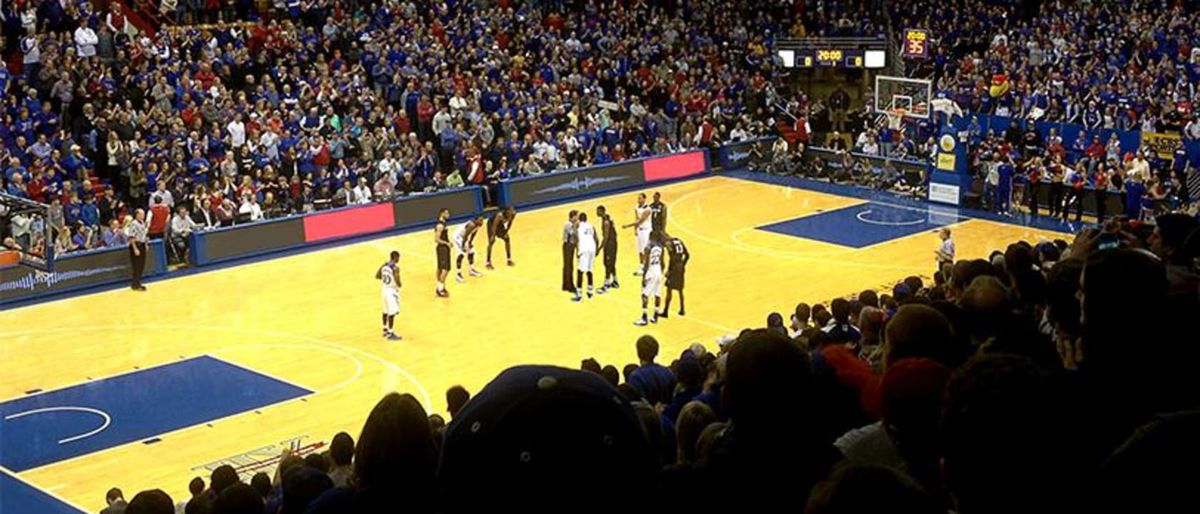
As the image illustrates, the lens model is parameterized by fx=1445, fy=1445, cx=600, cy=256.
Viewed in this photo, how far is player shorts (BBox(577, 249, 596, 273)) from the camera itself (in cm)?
2678

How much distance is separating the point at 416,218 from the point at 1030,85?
17798 mm

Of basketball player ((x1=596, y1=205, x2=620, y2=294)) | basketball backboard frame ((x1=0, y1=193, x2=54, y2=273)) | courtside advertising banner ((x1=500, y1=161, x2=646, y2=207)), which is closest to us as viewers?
basketball backboard frame ((x1=0, y1=193, x2=54, y2=273))

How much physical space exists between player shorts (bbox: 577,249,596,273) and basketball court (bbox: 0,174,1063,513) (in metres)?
0.64

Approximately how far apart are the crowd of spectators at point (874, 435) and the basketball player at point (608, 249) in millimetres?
20450

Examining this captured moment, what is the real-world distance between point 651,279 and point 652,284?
0.33ft

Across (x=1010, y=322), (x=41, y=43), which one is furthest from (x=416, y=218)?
(x=1010, y=322)

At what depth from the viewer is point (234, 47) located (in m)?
36.6

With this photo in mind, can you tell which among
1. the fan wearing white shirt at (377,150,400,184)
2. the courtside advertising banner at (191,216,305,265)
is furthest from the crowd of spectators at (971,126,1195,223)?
the courtside advertising banner at (191,216,305,265)

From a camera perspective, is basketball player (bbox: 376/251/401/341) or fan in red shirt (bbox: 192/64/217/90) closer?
basketball player (bbox: 376/251/401/341)

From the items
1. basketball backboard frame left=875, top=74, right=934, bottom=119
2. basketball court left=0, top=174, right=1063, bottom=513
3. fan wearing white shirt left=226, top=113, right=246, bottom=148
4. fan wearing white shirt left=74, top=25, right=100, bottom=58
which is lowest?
basketball court left=0, top=174, right=1063, bottom=513

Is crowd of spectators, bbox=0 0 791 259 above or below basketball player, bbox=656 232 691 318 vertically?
above

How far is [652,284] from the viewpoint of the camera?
81.5 feet

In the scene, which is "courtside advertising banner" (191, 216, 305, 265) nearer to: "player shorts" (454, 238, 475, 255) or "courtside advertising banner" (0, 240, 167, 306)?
"courtside advertising banner" (0, 240, 167, 306)

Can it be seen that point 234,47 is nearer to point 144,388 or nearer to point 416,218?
point 416,218
